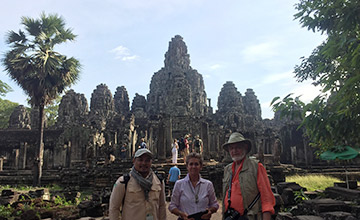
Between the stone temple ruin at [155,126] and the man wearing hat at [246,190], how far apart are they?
10.2 metres

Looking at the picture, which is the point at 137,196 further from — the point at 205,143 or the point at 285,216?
the point at 205,143

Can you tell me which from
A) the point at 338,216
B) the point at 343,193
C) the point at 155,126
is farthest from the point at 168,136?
the point at 338,216

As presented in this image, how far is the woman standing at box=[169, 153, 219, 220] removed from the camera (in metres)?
2.79

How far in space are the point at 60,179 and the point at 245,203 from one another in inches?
527

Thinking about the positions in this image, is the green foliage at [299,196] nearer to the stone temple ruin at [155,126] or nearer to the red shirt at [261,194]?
the red shirt at [261,194]

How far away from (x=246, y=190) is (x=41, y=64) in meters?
13.6

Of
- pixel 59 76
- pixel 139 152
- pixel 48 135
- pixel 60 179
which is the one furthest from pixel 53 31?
pixel 48 135

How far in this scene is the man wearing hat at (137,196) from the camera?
8.11 feet

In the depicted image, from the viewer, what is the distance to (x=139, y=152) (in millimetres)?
2658

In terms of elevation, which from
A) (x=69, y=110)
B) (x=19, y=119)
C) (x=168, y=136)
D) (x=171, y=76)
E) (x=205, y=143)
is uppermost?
(x=171, y=76)

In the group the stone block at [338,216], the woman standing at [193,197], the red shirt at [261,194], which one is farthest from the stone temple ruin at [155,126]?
the red shirt at [261,194]

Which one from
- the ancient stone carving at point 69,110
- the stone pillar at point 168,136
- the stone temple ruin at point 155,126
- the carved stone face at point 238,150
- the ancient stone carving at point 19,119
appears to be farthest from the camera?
the ancient stone carving at point 69,110

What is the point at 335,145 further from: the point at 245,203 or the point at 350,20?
the point at 245,203

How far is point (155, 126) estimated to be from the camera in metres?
23.5
